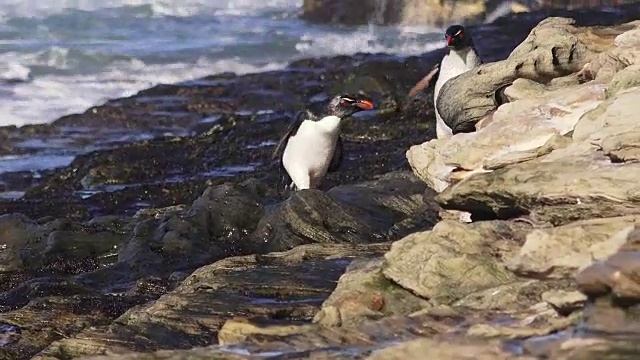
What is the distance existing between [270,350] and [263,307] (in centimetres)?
195

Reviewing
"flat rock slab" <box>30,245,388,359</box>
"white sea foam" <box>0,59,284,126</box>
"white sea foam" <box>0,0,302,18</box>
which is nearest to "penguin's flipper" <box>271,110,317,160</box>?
"flat rock slab" <box>30,245,388,359</box>

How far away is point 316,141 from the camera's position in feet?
38.3

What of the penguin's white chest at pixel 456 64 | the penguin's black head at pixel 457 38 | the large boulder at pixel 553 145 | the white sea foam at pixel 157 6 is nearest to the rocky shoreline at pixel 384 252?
the large boulder at pixel 553 145

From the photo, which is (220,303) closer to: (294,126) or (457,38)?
(294,126)

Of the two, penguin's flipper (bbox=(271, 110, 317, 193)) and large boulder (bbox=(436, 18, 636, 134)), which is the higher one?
large boulder (bbox=(436, 18, 636, 134))

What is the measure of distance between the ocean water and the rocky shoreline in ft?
35.3

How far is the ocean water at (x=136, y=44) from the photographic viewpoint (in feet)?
79.9

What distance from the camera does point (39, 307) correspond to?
24.4ft

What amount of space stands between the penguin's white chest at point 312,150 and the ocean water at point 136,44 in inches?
→ 392

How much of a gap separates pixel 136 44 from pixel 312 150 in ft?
69.9

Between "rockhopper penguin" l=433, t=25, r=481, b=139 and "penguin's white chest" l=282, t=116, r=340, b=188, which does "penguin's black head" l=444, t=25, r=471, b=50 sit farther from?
"penguin's white chest" l=282, t=116, r=340, b=188

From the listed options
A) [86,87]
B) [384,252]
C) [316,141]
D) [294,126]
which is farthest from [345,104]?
[86,87]

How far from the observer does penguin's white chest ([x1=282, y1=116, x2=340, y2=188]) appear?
1165 cm

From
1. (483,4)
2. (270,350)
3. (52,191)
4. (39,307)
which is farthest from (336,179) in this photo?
(483,4)
